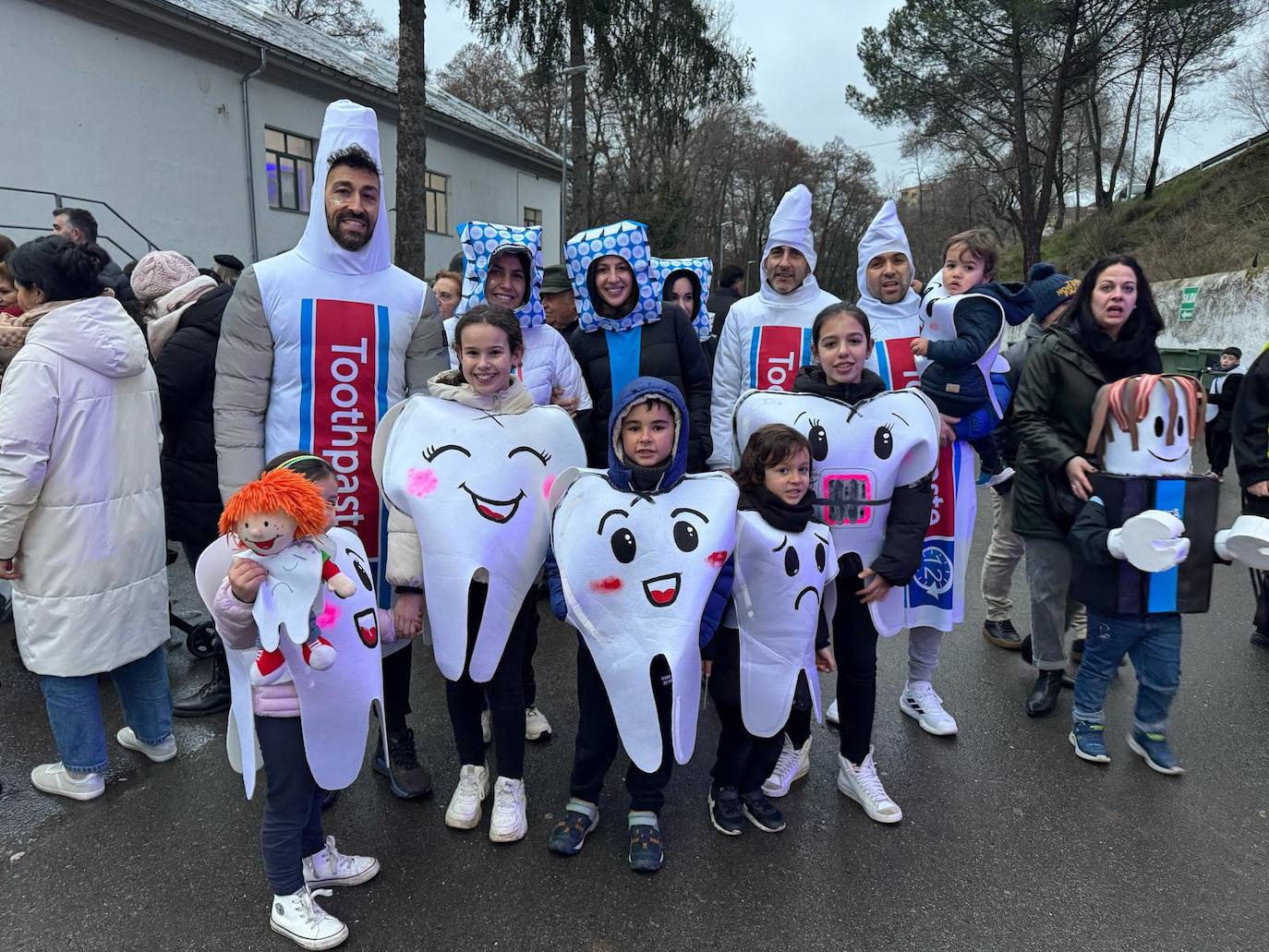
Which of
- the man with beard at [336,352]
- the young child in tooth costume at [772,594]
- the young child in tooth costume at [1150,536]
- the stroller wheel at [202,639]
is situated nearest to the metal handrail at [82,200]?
the stroller wheel at [202,639]

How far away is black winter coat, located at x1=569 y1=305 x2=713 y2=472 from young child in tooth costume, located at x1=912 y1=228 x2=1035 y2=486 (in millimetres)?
1001

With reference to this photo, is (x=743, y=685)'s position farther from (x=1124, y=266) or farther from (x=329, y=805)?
(x=1124, y=266)

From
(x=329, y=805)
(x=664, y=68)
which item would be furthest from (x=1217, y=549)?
(x=664, y=68)

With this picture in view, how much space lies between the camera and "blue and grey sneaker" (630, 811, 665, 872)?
257cm

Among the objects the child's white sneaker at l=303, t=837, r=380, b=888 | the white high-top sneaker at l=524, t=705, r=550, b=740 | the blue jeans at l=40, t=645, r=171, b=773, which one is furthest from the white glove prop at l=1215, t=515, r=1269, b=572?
the blue jeans at l=40, t=645, r=171, b=773

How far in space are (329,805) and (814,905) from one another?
1805 mm

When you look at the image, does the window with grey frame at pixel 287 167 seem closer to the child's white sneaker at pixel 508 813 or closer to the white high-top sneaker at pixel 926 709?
the child's white sneaker at pixel 508 813

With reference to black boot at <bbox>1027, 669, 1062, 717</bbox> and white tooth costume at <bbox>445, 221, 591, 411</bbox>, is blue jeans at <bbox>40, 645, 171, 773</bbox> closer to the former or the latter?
white tooth costume at <bbox>445, 221, 591, 411</bbox>

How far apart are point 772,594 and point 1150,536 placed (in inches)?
Answer: 63.5

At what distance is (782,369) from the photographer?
370 cm

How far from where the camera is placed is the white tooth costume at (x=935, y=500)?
3.38 metres

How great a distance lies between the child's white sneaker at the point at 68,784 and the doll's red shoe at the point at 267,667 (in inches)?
54.9

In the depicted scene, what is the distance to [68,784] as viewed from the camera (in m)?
2.95

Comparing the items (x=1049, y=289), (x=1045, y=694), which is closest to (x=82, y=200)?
(x=1049, y=289)
